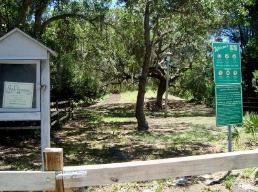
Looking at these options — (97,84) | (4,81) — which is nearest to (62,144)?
(4,81)

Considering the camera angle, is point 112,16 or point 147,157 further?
point 112,16

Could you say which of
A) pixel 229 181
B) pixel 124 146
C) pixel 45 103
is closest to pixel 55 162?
pixel 45 103

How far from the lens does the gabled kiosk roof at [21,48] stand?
6.16m

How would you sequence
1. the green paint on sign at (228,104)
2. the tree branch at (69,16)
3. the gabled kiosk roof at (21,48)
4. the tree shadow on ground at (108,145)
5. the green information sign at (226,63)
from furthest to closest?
the tree branch at (69,16), the tree shadow on ground at (108,145), the green paint on sign at (228,104), the green information sign at (226,63), the gabled kiosk roof at (21,48)

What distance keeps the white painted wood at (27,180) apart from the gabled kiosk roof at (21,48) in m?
2.39

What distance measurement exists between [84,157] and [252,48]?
19.6m

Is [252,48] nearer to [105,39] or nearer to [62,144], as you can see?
[105,39]

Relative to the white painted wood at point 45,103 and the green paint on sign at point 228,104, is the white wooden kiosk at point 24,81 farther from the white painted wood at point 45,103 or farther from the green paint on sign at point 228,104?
the green paint on sign at point 228,104

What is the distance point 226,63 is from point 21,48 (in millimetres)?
4162

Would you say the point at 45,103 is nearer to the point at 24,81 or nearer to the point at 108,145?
the point at 24,81

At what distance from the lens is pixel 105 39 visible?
65.8 feet

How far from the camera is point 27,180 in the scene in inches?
160

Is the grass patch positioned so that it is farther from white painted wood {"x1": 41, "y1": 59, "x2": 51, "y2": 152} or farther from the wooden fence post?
the wooden fence post

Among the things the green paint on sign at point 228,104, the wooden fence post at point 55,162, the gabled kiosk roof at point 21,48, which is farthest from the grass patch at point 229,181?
the wooden fence post at point 55,162
